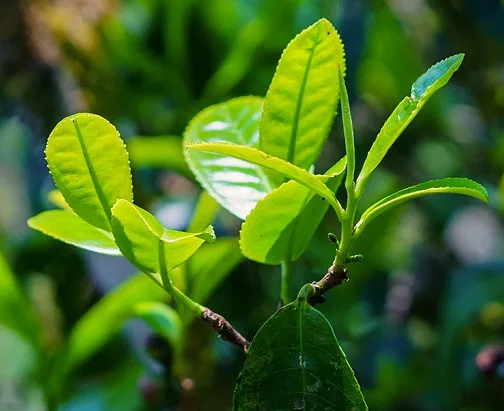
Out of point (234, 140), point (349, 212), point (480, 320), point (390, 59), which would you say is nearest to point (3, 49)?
point (390, 59)

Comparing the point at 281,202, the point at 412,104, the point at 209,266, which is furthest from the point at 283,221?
the point at 209,266

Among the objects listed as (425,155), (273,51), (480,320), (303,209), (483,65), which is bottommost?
(480,320)

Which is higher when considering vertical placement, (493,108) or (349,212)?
(349,212)

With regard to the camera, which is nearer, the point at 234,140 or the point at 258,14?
the point at 234,140

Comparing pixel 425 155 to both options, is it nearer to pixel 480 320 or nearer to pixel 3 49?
pixel 480 320

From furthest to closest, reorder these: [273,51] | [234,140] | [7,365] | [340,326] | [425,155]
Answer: [7,365], [425,155], [273,51], [340,326], [234,140]

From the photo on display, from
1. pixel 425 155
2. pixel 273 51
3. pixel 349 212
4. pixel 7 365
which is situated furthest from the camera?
pixel 7 365
